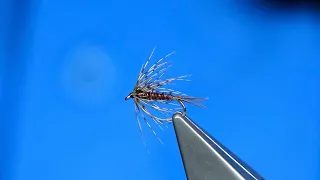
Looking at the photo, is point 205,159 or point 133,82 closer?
point 205,159

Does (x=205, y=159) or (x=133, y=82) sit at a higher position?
(x=133, y=82)

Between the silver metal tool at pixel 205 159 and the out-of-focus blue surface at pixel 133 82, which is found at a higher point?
the out-of-focus blue surface at pixel 133 82

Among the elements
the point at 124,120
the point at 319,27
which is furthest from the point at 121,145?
the point at 319,27

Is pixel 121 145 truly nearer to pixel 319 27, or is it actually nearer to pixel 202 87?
pixel 202 87

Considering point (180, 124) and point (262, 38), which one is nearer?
point (180, 124)
